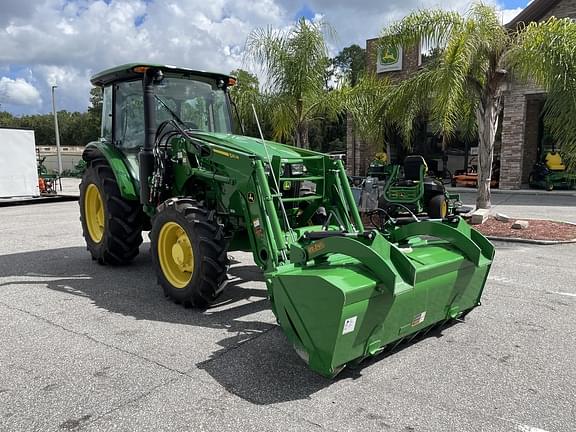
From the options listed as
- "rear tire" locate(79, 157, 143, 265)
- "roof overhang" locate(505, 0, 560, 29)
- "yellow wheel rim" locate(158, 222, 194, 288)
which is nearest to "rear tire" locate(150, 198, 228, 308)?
"yellow wheel rim" locate(158, 222, 194, 288)

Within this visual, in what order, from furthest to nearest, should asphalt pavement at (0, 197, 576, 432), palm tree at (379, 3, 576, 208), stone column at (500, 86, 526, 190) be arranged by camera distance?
stone column at (500, 86, 526, 190) → palm tree at (379, 3, 576, 208) → asphalt pavement at (0, 197, 576, 432)

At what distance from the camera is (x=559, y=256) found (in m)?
7.79

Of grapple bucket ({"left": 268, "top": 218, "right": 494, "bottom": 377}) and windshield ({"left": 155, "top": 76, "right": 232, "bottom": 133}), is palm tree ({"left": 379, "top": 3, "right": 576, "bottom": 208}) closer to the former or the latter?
windshield ({"left": 155, "top": 76, "right": 232, "bottom": 133})

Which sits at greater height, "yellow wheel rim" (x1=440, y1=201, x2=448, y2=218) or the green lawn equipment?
the green lawn equipment

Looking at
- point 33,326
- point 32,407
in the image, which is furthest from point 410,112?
point 32,407


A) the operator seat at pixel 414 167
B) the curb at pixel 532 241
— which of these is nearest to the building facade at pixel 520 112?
the operator seat at pixel 414 167

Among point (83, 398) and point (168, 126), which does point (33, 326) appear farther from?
point (168, 126)

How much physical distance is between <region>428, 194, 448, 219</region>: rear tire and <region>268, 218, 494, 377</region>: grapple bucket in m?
5.86

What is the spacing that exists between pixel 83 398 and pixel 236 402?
3.38 feet

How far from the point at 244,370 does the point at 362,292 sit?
1097 millimetres

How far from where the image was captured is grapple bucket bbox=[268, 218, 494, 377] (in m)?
3.29

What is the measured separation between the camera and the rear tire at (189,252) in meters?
4.64

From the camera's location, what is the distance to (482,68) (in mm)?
9930

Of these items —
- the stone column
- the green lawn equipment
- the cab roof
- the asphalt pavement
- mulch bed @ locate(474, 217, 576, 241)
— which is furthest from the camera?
the stone column
